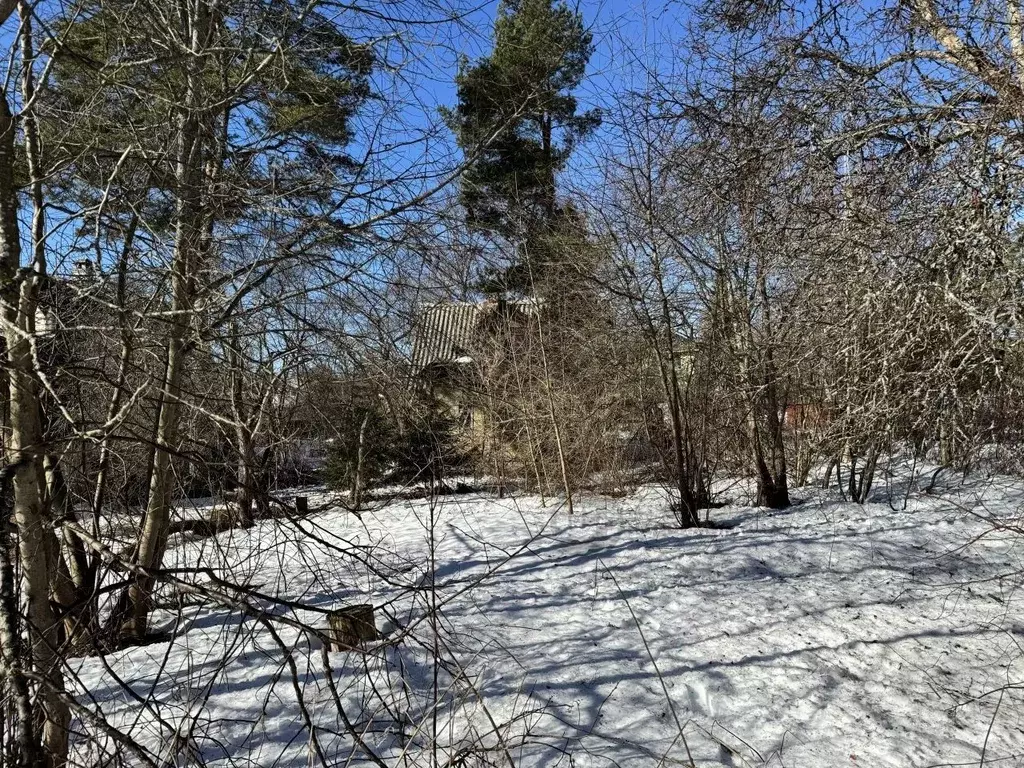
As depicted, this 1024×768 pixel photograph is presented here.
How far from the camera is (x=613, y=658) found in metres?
4.55

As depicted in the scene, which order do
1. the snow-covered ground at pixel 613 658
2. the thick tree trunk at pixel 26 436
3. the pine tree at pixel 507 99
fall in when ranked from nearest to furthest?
1. the thick tree trunk at pixel 26 436
2. the snow-covered ground at pixel 613 658
3. the pine tree at pixel 507 99

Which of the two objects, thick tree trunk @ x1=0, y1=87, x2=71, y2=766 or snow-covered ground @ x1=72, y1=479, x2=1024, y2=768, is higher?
thick tree trunk @ x1=0, y1=87, x2=71, y2=766

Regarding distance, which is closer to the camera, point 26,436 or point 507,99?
point 26,436

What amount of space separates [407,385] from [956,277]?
11.6ft

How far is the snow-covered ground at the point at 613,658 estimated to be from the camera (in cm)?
283

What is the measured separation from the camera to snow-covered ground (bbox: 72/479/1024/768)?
283 centimetres

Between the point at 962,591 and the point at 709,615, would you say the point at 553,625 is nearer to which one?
the point at 709,615

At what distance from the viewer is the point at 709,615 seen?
5.27m

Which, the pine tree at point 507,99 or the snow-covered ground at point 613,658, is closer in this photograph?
the snow-covered ground at point 613,658

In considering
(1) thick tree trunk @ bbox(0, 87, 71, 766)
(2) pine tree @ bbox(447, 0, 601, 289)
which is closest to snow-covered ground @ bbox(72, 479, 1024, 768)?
(1) thick tree trunk @ bbox(0, 87, 71, 766)

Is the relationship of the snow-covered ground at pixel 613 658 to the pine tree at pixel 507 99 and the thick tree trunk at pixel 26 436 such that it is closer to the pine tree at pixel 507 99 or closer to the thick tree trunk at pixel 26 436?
the thick tree trunk at pixel 26 436

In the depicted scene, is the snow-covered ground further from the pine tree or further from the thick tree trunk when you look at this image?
the pine tree

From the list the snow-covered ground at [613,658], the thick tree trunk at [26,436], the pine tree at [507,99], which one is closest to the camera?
the thick tree trunk at [26,436]

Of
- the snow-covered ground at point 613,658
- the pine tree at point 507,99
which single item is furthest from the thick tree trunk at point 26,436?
the pine tree at point 507,99
